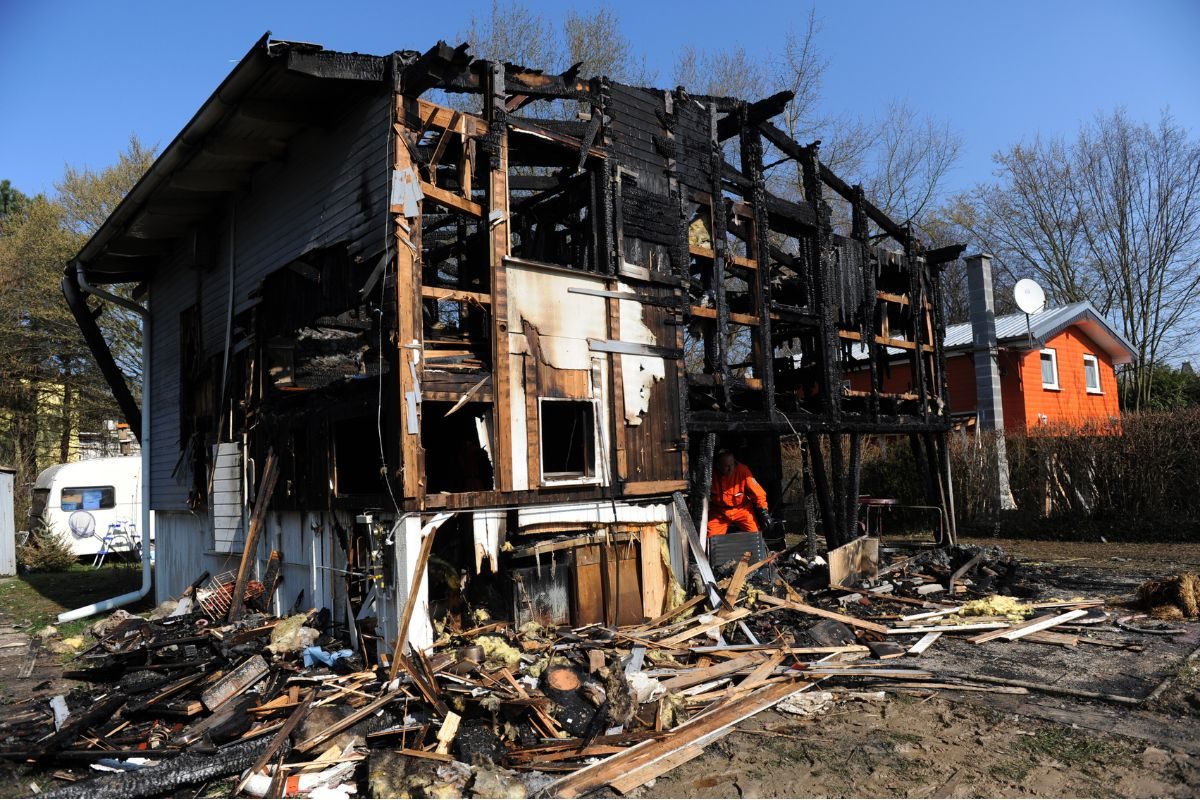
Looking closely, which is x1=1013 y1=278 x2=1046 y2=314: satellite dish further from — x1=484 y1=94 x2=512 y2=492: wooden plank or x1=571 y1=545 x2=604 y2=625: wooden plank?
x1=484 y1=94 x2=512 y2=492: wooden plank

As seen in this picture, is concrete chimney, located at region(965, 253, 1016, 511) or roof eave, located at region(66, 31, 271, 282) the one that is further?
concrete chimney, located at region(965, 253, 1016, 511)

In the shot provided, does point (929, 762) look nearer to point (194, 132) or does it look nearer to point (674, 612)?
point (674, 612)

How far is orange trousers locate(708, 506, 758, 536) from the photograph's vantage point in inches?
456

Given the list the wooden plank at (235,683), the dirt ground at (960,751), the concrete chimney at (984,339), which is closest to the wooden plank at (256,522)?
the wooden plank at (235,683)

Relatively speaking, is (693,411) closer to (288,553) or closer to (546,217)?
(546,217)

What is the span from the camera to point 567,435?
11.2 meters

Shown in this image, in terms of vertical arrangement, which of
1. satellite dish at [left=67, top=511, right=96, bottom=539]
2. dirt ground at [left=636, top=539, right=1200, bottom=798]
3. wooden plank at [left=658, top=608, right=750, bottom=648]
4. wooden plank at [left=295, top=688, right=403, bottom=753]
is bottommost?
dirt ground at [left=636, top=539, right=1200, bottom=798]

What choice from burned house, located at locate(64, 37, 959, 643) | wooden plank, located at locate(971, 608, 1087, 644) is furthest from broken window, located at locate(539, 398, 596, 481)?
wooden plank, located at locate(971, 608, 1087, 644)

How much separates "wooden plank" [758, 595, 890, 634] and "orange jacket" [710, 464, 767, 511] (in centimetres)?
202

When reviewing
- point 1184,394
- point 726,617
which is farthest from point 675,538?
point 1184,394

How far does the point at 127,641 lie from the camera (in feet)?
31.3

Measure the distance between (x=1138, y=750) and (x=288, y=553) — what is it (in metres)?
9.32

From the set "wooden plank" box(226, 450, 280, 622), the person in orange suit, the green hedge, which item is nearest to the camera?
"wooden plank" box(226, 450, 280, 622)

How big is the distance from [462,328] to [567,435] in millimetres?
2268
